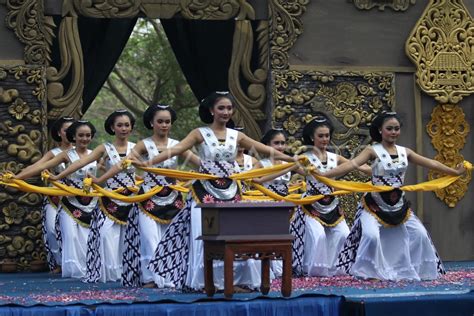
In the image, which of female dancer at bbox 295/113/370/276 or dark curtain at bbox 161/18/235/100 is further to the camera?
dark curtain at bbox 161/18/235/100

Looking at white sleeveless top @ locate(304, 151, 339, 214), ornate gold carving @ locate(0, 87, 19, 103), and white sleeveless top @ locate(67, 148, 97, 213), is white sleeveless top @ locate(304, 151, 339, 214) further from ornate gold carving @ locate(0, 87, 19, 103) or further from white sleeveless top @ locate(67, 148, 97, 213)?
ornate gold carving @ locate(0, 87, 19, 103)

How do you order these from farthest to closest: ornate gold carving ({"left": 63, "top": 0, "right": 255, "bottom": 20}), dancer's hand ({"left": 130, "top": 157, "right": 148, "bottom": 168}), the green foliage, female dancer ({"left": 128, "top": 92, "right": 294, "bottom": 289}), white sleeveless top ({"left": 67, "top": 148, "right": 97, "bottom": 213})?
the green foliage → ornate gold carving ({"left": 63, "top": 0, "right": 255, "bottom": 20}) → white sleeveless top ({"left": 67, "top": 148, "right": 97, "bottom": 213}) → dancer's hand ({"left": 130, "top": 157, "right": 148, "bottom": 168}) → female dancer ({"left": 128, "top": 92, "right": 294, "bottom": 289})

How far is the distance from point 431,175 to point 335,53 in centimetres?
179

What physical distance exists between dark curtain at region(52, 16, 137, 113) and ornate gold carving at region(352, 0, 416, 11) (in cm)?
265

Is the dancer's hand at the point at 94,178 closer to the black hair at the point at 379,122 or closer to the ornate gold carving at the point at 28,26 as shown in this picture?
the ornate gold carving at the point at 28,26

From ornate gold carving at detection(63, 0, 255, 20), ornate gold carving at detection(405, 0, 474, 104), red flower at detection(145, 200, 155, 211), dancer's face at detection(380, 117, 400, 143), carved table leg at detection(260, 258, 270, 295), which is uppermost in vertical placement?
ornate gold carving at detection(63, 0, 255, 20)

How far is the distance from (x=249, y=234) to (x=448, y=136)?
606cm

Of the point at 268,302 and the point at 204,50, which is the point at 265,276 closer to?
the point at 268,302

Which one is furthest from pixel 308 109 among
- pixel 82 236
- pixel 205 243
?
pixel 205 243

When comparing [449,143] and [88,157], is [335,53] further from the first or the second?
[88,157]

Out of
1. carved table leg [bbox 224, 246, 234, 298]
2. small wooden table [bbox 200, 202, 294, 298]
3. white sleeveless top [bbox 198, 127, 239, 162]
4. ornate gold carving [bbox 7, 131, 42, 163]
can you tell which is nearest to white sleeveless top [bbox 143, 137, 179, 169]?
white sleeveless top [bbox 198, 127, 239, 162]

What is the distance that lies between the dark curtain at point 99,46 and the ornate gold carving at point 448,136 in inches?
146

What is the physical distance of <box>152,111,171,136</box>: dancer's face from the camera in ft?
37.2

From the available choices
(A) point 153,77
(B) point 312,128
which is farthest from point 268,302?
(A) point 153,77
